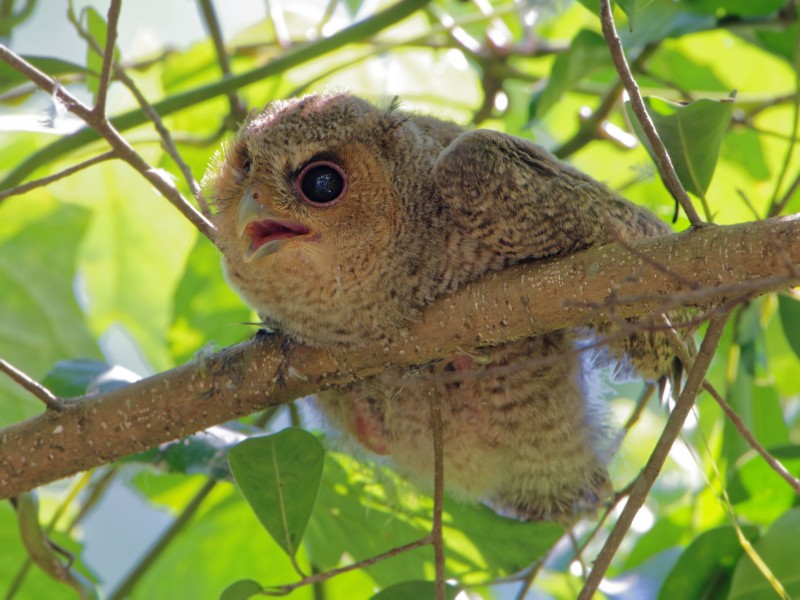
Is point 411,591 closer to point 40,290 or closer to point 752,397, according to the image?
point 752,397

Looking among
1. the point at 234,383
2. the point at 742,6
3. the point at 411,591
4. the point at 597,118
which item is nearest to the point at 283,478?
the point at 234,383

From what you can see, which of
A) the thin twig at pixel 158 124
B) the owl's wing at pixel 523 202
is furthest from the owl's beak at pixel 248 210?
the owl's wing at pixel 523 202

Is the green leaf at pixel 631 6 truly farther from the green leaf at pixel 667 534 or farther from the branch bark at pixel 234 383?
the green leaf at pixel 667 534

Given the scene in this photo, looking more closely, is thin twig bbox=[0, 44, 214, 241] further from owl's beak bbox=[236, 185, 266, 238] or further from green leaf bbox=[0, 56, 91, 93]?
green leaf bbox=[0, 56, 91, 93]

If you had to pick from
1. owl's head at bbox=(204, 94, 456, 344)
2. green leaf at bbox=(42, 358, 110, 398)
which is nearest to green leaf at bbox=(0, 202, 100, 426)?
green leaf at bbox=(42, 358, 110, 398)

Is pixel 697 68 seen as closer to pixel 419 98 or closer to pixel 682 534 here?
pixel 419 98
